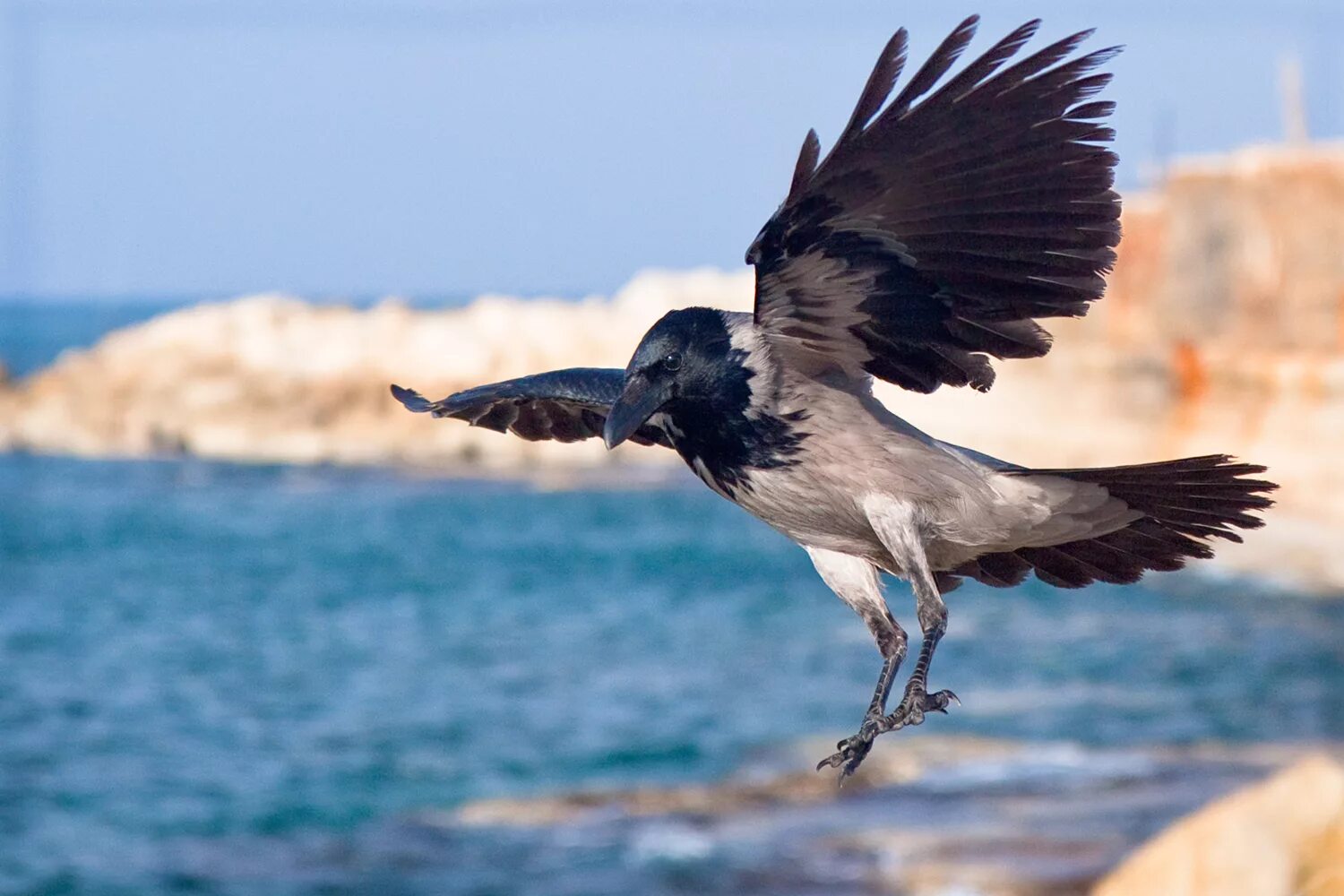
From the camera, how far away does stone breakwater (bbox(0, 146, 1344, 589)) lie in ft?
95.6

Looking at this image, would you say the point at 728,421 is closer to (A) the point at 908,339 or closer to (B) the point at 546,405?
(A) the point at 908,339

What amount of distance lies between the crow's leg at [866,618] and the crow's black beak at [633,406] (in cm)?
51

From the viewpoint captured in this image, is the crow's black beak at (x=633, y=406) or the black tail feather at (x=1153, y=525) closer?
the crow's black beak at (x=633, y=406)

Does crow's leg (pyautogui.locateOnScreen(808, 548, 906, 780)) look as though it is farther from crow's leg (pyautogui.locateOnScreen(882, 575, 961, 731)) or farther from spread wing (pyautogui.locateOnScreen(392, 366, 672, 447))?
spread wing (pyautogui.locateOnScreen(392, 366, 672, 447))

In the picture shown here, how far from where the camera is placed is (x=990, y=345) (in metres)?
3.21

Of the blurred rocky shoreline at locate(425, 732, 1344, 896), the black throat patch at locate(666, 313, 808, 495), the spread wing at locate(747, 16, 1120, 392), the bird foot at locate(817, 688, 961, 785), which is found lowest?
the blurred rocky shoreline at locate(425, 732, 1344, 896)

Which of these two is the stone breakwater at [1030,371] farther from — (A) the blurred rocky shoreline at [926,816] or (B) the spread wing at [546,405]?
(B) the spread wing at [546,405]

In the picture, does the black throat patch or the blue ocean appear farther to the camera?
the blue ocean

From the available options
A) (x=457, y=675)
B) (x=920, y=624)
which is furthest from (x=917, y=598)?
(x=457, y=675)

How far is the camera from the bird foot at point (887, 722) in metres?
2.99

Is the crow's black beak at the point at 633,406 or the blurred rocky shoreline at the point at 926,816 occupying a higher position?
the crow's black beak at the point at 633,406

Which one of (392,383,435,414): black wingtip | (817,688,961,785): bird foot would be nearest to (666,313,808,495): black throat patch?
(817,688,961,785): bird foot

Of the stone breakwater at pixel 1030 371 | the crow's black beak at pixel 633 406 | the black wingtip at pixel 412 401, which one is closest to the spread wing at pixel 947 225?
the crow's black beak at pixel 633 406

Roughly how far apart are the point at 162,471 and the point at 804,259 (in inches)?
1864
